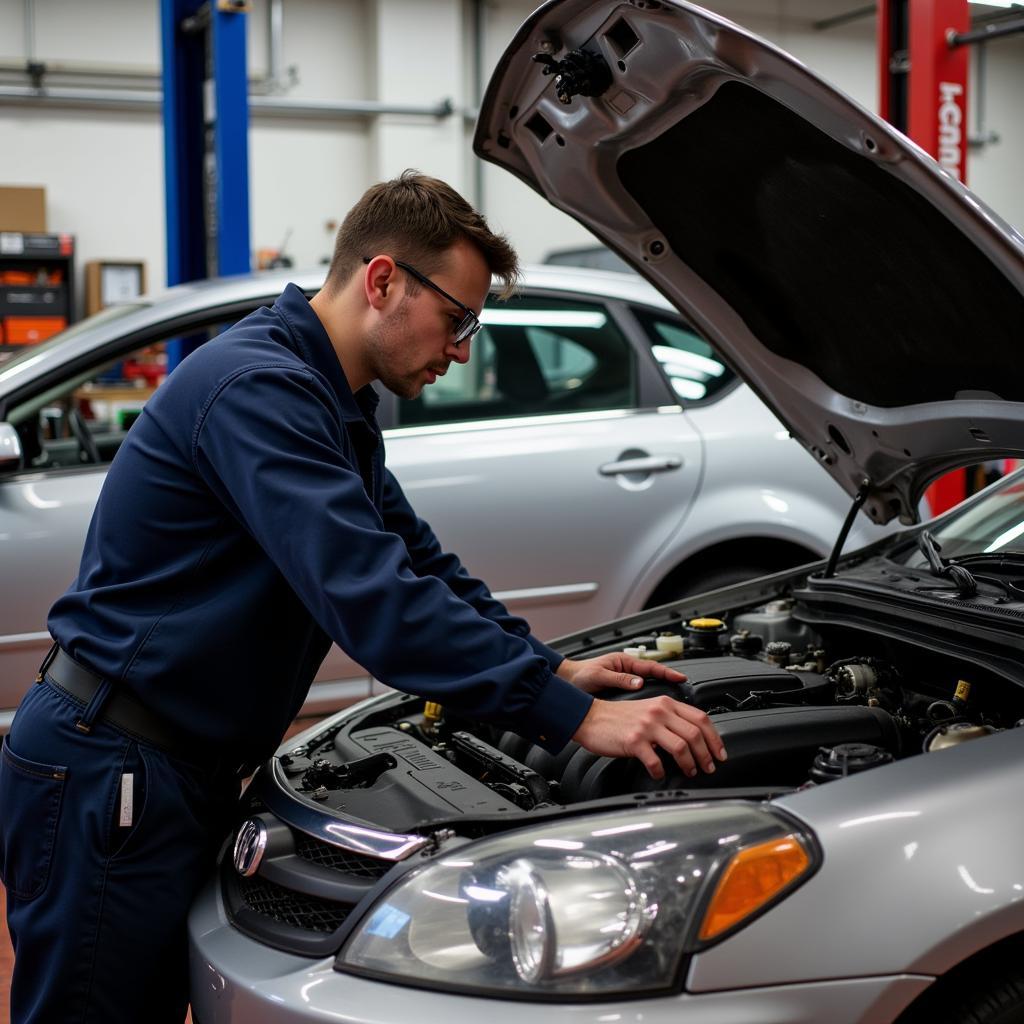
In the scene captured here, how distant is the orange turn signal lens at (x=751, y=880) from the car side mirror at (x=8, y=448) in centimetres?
231

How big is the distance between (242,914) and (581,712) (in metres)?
0.49

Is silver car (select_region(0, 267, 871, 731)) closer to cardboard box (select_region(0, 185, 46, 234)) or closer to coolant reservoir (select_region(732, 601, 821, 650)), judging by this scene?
coolant reservoir (select_region(732, 601, 821, 650))

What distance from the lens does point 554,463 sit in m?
3.62

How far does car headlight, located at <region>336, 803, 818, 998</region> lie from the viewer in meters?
1.27

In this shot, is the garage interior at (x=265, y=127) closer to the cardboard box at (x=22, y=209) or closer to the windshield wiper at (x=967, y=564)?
the cardboard box at (x=22, y=209)

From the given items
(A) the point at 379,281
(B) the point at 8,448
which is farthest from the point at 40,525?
(A) the point at 379,281

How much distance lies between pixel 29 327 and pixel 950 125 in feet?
22.3

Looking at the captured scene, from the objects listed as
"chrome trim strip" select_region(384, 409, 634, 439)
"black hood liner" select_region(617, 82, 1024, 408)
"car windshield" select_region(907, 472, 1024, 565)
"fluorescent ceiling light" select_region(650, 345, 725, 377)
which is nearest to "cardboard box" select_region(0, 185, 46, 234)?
"chrome trim strip" select_region(384, 409, 634, 439)

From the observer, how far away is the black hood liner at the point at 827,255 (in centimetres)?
170

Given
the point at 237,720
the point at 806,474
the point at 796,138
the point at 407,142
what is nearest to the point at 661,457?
the point at 806,474

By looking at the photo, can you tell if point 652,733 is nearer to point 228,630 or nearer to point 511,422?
Answer: point 228,630

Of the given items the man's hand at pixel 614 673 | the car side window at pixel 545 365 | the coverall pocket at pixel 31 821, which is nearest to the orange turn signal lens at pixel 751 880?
the man's hand at pixel 614 673

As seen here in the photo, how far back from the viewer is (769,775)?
1.67 metres

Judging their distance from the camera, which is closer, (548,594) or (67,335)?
(67,335)
